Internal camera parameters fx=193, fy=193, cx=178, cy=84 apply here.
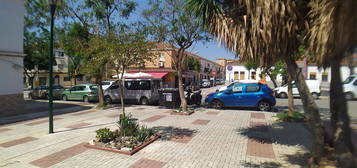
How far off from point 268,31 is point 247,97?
879 centimetres

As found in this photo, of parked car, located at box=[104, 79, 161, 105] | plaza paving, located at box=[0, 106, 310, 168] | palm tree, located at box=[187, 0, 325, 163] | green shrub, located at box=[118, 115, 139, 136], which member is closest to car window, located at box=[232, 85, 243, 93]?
plaza paving, located at box=[0, 106, 310, 168]

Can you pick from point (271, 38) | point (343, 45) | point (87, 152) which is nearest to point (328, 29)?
point (343, 45)

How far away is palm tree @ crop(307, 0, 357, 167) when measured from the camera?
4.95ft

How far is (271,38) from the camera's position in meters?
3.40

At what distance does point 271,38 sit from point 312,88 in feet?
60.6

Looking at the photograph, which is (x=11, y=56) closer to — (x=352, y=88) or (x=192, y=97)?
(x=192, y=97)

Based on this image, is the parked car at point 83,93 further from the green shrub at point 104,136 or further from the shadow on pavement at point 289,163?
the shadow on pavement at point 289,163

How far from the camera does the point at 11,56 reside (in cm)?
1038

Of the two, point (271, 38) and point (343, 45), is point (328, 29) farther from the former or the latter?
point (271, 38)

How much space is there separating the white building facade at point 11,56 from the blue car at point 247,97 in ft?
37.5

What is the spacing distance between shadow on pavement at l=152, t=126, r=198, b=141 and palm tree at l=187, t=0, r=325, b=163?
A: 3583 mm

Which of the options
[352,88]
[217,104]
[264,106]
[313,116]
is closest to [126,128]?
[313,116]

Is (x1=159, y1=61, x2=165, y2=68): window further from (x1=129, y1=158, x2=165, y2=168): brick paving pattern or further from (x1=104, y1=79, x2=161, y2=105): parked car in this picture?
(x1=129, y1=158, x2=165, y2=168): brick paving pattern

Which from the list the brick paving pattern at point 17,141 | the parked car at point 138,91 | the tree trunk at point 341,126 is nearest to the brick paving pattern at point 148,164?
the tree trunk at point 341,126
